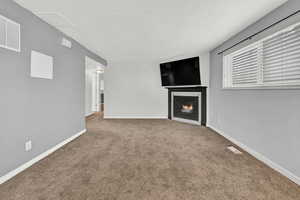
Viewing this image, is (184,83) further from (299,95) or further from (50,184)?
(50,184)

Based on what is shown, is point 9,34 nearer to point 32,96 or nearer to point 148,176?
point 32,96

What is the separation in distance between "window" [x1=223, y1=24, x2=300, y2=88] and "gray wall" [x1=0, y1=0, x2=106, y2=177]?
362 centimetres

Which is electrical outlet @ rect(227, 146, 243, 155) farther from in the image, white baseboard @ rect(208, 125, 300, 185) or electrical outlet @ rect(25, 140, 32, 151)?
electrical outlet @ rect(25, 140, 32, 151)

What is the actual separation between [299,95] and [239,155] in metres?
1.31

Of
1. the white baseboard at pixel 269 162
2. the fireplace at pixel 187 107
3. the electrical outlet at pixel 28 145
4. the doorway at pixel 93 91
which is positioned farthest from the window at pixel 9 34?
the doorway at pixel 93 91

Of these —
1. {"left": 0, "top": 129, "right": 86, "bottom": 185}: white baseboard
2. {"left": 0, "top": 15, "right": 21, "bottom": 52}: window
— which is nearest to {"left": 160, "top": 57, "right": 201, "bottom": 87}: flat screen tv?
{"left": 0, "top": 129, "right": 86, "bottom": 185}: white baseboard

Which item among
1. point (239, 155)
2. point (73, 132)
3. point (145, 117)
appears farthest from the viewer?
point (145, 117)

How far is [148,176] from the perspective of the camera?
1805 mm

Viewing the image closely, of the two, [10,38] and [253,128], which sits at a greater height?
[10,38]

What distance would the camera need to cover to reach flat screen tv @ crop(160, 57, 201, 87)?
429cm

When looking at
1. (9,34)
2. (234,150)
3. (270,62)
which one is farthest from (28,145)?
(270,62)

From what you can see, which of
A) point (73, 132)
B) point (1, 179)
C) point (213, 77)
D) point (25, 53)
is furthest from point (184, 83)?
point (1, 179)

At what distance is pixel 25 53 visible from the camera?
6.41ft

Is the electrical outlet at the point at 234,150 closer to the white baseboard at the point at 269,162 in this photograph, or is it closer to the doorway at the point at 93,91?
the white baseboard at the point at 269,162
